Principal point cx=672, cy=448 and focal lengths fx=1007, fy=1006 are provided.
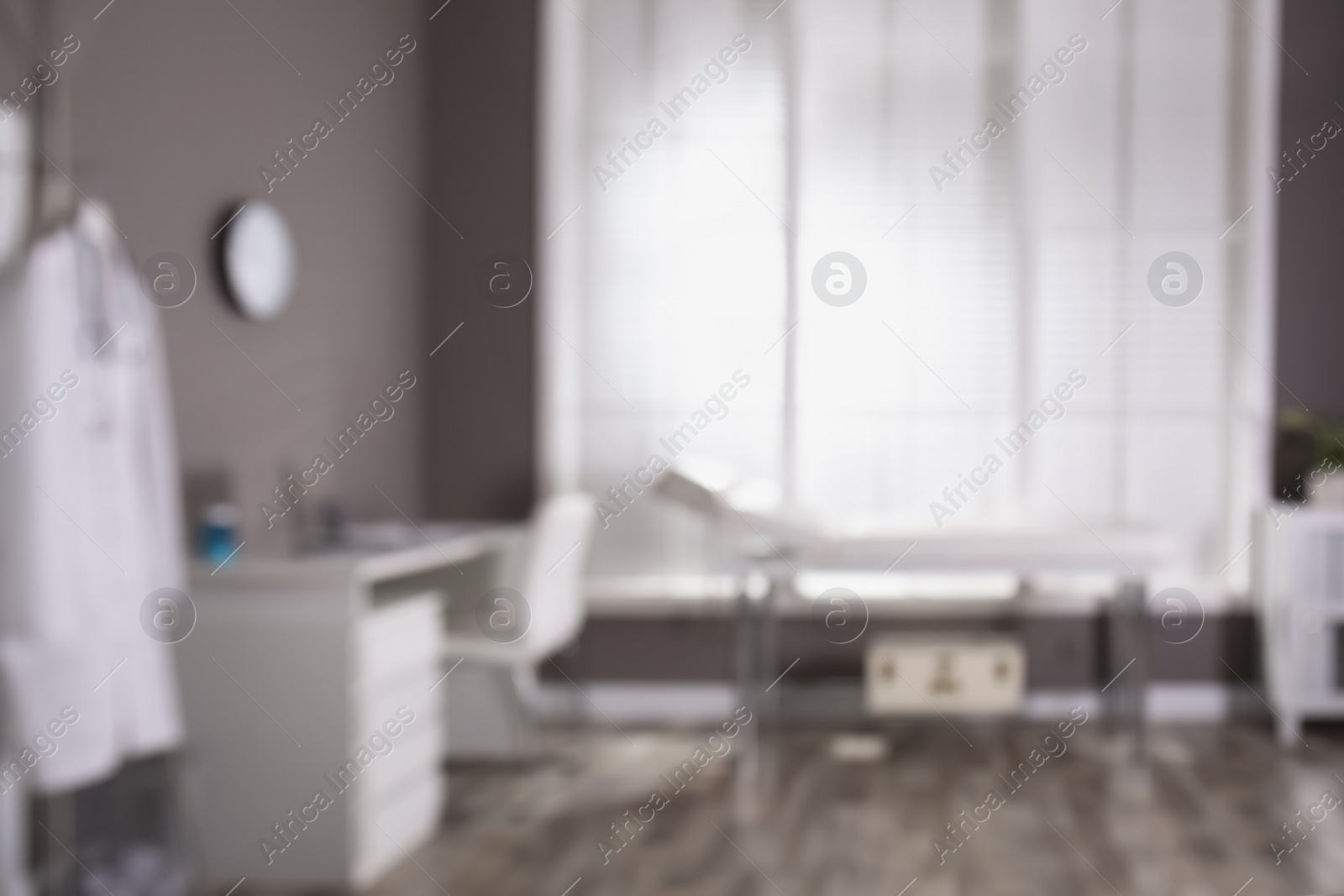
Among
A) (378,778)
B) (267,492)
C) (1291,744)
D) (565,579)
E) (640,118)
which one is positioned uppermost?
(640,118)

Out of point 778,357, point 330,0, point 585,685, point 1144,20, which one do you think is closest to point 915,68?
point 1144,20

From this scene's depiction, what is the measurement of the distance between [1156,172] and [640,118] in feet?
6.30

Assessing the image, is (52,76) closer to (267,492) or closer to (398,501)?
(267,492)

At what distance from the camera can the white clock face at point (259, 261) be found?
271 cm

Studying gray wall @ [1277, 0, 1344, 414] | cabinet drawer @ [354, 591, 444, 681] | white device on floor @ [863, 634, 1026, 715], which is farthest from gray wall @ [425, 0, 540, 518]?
gray wall @ [1277, 0, 1344, 414]

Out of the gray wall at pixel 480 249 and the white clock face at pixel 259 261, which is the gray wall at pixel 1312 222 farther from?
the white clock face at pixel 259 261

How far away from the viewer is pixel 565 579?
9.87ft

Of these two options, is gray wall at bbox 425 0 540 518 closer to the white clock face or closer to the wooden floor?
the white clock face

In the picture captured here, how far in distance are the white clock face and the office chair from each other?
1.00m

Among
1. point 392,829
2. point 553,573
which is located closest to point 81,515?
point 392,829

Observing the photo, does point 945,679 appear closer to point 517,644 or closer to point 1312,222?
point 517,644

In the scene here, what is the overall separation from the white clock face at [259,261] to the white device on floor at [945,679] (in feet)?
7.16

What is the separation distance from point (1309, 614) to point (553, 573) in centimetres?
254

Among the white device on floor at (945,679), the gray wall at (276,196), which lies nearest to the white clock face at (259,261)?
the gray wall at (276,196)
